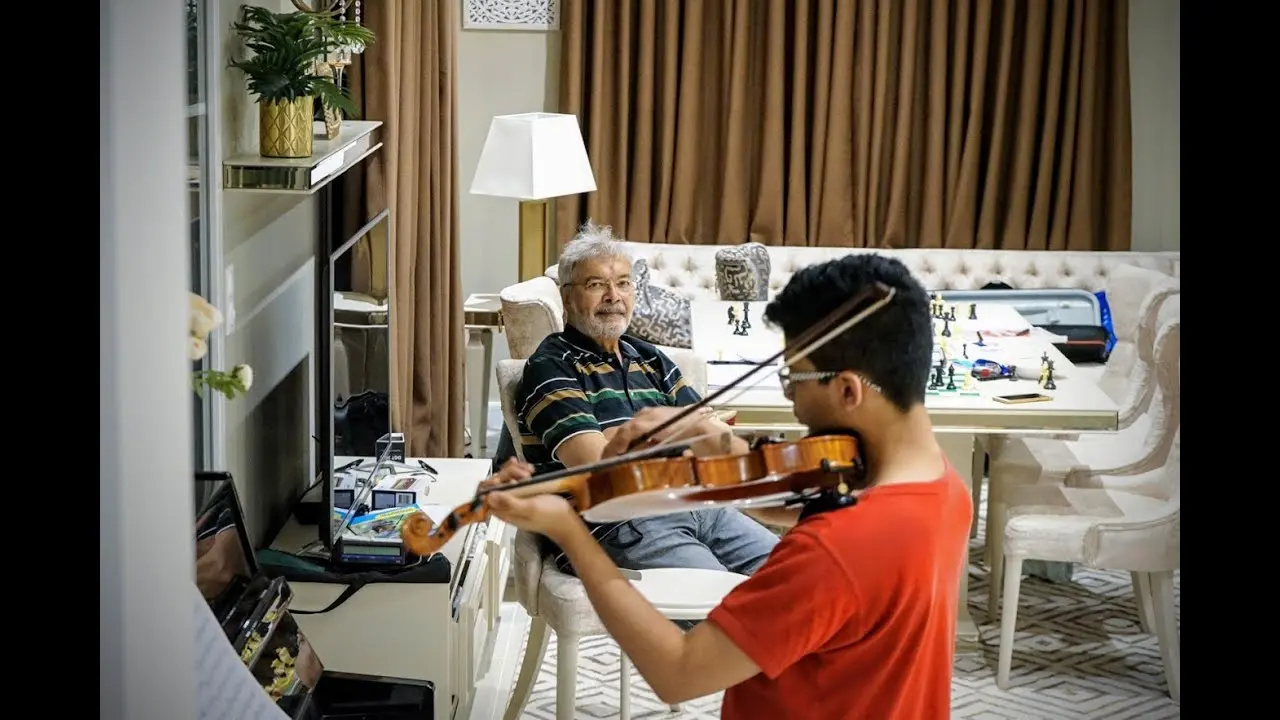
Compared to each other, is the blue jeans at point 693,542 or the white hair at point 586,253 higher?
the white hair at point 586,253

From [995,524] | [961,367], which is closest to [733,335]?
[961,367]

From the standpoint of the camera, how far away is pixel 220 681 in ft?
5.82

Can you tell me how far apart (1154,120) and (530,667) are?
3741 mm

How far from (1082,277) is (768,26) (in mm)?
1492

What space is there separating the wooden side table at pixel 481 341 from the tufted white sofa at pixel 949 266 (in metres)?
0.62

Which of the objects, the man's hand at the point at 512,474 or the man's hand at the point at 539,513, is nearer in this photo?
the man's hand at the point at 539,513

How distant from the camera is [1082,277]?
Result: 5.77 m

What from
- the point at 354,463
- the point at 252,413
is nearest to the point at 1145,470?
the point at 354,463

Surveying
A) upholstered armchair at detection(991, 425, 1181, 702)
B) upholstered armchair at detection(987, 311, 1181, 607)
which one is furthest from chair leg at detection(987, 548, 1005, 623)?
upholstered armchair at detection(991, 425, 1181, 702)

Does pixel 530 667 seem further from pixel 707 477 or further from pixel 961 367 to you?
pixel 707 477

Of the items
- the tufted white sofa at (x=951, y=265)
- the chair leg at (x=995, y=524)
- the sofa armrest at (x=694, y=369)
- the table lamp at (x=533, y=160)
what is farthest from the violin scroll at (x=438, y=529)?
the tufted white sofa at (x=951, y=265)

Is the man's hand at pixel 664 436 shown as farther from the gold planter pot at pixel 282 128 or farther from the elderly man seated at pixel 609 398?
the gold planter pot at pixel 282 128

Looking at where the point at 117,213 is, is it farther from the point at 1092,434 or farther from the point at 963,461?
the point at 1092,434

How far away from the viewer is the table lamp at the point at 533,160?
5078 millimetres
